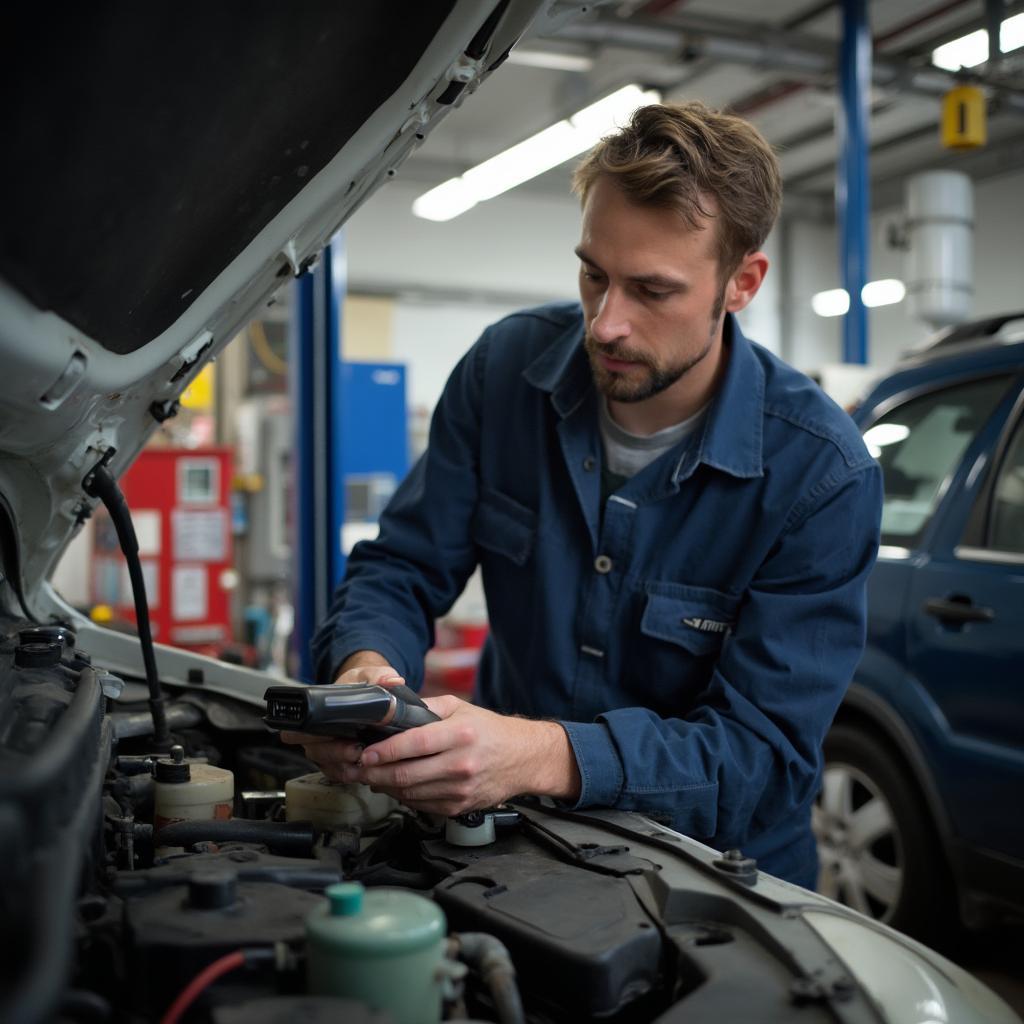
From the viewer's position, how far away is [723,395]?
5.63ft

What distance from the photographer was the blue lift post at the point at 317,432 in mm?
4223

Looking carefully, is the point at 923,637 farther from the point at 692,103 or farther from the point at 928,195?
the point at 928,195

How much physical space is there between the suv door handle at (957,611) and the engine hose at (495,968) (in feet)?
6.28

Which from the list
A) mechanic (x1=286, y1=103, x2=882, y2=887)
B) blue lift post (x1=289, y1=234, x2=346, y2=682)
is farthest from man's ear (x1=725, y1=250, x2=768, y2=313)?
blue lift post (x1=289, y1=234, x2=346, y2=682)

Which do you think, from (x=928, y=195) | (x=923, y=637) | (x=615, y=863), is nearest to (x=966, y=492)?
(x=923, y=637)

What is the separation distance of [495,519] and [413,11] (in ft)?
2.98

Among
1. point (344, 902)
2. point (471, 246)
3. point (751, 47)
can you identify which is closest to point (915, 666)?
point (344, 902)

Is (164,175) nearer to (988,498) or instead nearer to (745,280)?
(745,280)

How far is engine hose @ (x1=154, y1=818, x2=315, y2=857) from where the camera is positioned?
1.23m

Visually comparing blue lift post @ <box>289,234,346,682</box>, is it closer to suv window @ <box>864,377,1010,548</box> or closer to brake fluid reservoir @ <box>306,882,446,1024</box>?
suv window @ <box>864,377,1010,548</box>

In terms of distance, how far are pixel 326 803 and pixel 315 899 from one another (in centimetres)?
38

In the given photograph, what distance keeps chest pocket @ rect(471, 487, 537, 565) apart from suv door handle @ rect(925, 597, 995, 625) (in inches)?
49.5

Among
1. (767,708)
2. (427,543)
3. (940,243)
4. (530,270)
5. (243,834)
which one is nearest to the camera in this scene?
(243,834)

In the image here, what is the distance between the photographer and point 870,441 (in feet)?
10.00
